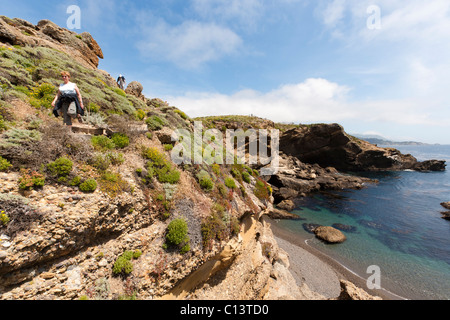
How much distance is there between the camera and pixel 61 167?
22.4ft

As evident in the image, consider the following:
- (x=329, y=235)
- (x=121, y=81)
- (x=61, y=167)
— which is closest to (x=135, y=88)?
(x=121, y=81)

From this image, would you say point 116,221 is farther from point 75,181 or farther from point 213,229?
point 213,229

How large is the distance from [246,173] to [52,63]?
19.7 meters

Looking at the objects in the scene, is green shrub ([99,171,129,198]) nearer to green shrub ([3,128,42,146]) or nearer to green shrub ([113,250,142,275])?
green shrub ([113,250,142,275])

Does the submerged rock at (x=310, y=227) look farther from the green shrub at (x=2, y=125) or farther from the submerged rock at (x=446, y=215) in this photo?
the green shrub at (x=2, y=125)

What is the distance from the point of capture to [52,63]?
43.7 feet

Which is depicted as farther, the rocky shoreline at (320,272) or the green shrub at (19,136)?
the rocky shoreline at (320,272)

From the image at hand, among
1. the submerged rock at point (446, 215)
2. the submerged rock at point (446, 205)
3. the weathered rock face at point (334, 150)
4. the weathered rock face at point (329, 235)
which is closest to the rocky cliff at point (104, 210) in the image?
the weathered rock face at point (329, 235)

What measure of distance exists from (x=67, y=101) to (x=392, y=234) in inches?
1775

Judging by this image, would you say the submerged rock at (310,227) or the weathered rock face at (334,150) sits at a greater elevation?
the weathered rock face at (334,150)

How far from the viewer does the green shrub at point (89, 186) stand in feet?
22.8

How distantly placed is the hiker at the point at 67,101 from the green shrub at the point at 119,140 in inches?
82.8
